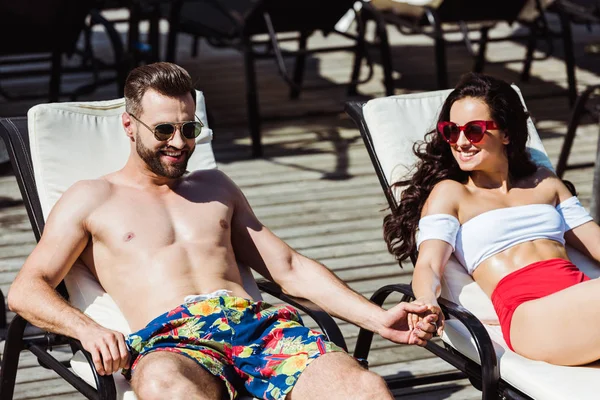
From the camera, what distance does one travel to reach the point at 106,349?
9.09 ft

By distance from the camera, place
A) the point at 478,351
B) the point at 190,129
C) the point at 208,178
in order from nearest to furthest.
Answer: the point at 478,351 → the point at 190,129 → the point at 208,178

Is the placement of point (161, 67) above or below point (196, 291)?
above

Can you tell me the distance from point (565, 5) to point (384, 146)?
4.36m

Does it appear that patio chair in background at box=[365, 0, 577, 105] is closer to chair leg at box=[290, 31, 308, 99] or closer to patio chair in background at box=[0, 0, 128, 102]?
chair leg at box=[290, 31, 308, 99]

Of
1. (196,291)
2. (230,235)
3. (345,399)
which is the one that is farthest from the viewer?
(230,235)

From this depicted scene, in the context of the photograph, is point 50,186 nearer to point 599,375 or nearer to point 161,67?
point 161,67

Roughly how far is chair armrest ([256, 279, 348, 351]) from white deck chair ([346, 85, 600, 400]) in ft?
0.97

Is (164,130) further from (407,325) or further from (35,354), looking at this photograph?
(407,325)

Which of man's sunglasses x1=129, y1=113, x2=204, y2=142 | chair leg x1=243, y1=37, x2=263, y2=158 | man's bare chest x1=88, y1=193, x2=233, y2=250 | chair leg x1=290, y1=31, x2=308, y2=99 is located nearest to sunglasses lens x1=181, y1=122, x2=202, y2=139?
man's sunglasses x1=129, y1=113, x2=204, y2=142

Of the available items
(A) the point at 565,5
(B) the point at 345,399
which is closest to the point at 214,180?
(B) the point at 345,399

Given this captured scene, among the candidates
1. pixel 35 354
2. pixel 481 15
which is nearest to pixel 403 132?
pixel 35 354

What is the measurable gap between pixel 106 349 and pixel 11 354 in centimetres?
50

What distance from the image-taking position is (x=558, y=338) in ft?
10.1

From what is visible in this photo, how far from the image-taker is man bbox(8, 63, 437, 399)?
9.25 feet
